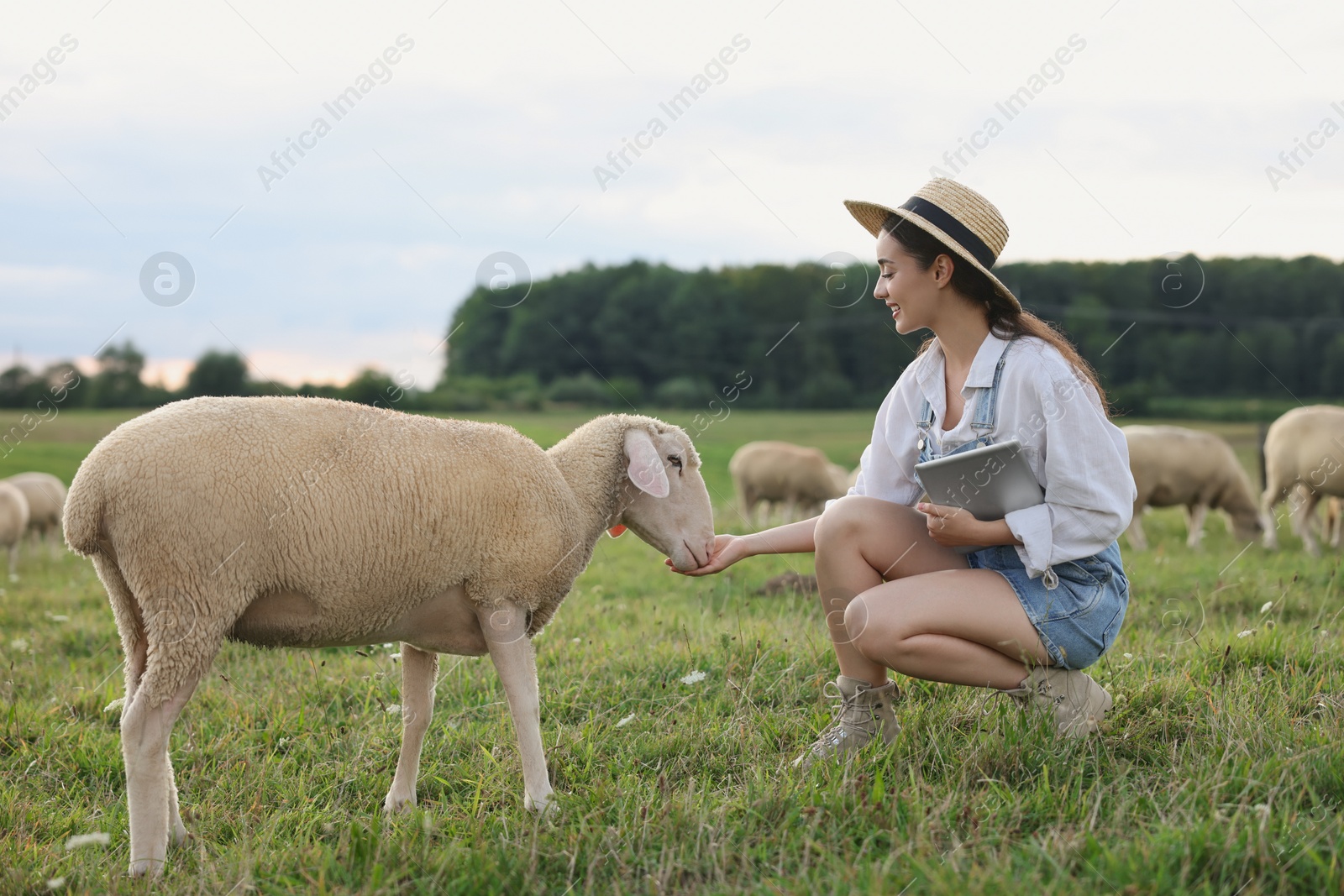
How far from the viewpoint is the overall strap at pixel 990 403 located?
333 cm

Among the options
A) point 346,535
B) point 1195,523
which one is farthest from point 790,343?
point 346,535

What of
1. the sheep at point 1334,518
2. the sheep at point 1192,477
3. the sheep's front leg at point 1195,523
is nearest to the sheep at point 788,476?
the sheep at point 1192,477

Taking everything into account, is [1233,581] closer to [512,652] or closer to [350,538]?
[512,652]

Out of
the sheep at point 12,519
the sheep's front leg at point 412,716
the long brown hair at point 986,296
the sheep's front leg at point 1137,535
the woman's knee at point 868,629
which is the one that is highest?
the sheep's front leg at point 1137,535

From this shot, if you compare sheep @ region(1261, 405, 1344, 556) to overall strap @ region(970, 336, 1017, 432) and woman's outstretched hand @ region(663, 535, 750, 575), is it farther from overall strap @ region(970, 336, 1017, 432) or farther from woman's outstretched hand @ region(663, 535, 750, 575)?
woman's outstretched hand @ region(663, 535, 750, 575)

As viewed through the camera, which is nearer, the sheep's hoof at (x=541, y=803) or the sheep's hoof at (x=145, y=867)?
the sheep's hoof at (x=145, y=867)

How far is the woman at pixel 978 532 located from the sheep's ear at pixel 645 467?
1.98 ft

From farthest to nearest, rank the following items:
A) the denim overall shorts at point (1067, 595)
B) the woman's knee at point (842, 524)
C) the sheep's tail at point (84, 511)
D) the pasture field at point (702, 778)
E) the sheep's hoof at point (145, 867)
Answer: the woman's knee at point (842, 524) → the denim overall shorts at point (1067, 595) → the sheep's tail at point (84, 511) → the sheep's hoof at point (145, 867) → the pasture field at point (702, 778)

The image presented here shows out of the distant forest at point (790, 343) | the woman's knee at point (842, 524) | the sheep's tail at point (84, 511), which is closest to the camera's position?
the sheep's tail at point (84, 511)

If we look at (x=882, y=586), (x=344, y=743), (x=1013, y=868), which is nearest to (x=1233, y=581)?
(x=882, y=586)

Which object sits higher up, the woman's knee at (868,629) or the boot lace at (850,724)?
the woman's knee at (868,629)

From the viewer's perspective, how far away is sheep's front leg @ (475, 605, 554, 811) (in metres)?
3.17

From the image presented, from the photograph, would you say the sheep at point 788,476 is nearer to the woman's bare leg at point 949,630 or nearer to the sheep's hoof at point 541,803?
the woman's bare leg at point 949,630

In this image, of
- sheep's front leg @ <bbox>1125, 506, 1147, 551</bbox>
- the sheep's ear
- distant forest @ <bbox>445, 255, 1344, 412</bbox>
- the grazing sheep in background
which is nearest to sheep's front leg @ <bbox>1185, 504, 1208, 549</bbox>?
sheep's front leg @ <bbox>1125, 506, 1147, 551</bbox>
